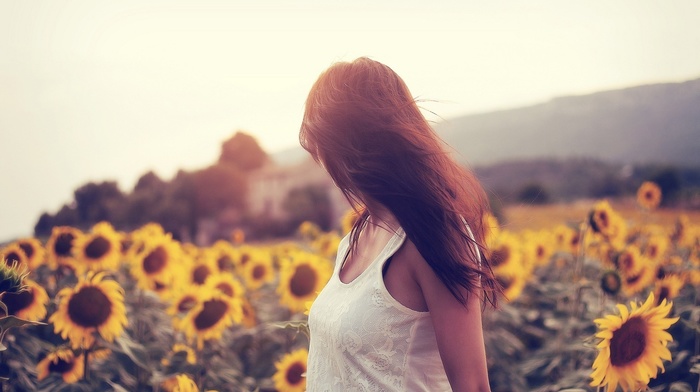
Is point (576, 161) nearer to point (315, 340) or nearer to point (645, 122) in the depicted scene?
point (645, 122)

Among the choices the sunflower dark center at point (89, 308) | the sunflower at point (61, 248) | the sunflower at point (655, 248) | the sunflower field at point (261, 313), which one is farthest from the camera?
the sunflower at point (655, 248)

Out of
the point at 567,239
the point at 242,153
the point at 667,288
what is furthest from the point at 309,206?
the point at 667,288

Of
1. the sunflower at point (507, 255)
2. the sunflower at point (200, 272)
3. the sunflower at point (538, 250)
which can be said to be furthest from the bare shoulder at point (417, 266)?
the sunflower at point (538, 250)

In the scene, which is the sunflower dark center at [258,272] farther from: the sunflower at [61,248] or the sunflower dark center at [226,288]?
the sunflower at [61,248]

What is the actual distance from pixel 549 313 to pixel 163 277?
2.98m

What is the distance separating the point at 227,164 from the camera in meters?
19.0

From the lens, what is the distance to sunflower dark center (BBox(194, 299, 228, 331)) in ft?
10.5

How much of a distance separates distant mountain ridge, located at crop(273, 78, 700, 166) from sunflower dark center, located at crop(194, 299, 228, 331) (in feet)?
4.25

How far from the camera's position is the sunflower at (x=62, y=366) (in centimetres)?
248

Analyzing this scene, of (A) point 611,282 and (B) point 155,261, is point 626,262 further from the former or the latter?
(B) point 155,261

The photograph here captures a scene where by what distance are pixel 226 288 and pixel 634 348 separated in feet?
8.69

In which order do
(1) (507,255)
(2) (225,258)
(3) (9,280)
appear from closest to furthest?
(3) (9,280), (1) (507,255), (2) (225,258)

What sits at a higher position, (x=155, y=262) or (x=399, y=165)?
(x=399, y=165)

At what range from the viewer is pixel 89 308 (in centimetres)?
260
